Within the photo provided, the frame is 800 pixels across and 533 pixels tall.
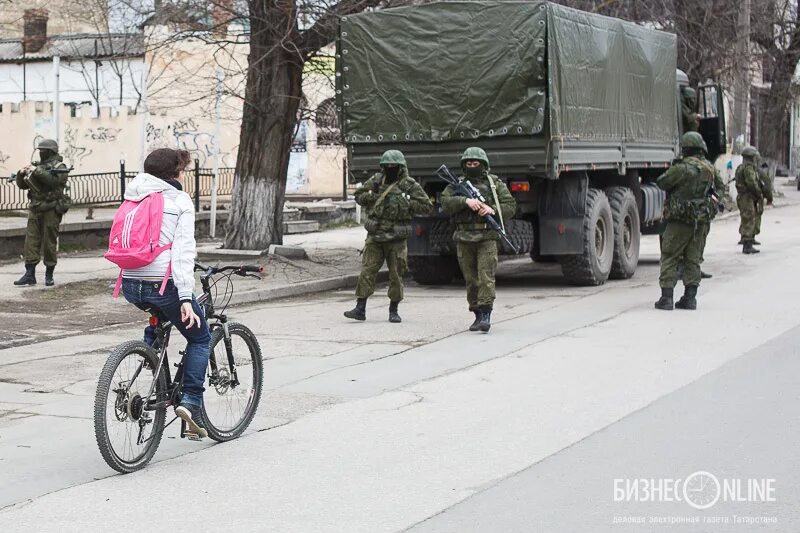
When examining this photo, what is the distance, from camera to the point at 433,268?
53.6 feet

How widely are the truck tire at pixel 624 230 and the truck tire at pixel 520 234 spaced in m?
1.82

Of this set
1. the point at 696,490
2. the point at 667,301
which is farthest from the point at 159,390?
the point at 667,301

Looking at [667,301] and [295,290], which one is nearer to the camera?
[667,301]

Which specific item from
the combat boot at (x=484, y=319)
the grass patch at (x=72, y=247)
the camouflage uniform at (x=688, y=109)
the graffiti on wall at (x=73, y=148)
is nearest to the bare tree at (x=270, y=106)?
the grass patch at (x=72, y=247)

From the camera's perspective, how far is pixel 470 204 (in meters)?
11.5

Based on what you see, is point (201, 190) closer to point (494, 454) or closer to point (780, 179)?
point (494, 454)

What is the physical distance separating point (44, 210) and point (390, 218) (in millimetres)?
4969

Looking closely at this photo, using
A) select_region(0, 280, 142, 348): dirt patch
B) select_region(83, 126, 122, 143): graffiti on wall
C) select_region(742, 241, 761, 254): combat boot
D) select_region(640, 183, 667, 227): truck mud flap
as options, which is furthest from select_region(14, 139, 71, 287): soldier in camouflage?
select_region(83, 126, 122, 143): graffiti on wall

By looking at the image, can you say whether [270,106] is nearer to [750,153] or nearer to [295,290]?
[295,290]

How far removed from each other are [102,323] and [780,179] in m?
45.0

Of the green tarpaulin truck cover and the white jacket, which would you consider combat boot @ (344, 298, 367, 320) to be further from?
the white jacket

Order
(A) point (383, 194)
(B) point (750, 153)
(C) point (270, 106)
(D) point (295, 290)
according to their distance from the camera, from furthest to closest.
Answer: (B) point (750, 153)
(C) point (270, 106)
(D) point (295, 290)
(A) point (383, 194)

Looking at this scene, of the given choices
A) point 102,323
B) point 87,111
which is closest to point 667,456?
point 102,323

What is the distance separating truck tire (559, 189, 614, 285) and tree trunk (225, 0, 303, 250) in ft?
14.1
